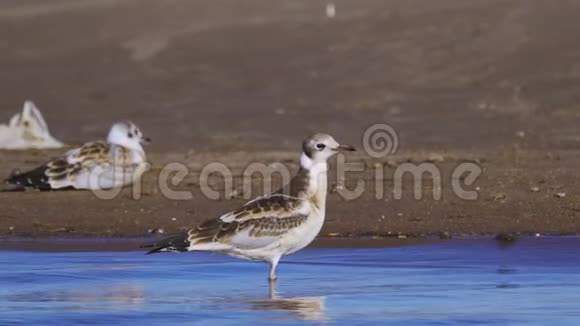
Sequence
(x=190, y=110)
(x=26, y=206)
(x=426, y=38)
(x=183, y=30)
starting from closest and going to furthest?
(x=26, y=206)
(x=190, y=110)
(x=426, y=38)
(x=183, y=30)

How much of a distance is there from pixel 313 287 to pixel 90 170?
17.3 ft

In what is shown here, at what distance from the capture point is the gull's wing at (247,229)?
10.7 m

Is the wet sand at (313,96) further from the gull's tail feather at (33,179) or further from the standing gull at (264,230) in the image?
the standing gull at (264,230)

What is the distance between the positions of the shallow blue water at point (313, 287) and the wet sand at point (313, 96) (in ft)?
3.81

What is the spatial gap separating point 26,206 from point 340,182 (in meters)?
2.66

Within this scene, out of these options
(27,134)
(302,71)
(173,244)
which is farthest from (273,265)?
(302,71)

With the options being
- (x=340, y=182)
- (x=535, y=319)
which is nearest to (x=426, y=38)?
(x=340, y=182)

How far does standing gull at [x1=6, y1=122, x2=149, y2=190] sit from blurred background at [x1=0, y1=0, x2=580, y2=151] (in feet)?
7.13

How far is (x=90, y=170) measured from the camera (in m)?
15.3

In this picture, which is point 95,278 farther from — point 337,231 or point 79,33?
point 79,33

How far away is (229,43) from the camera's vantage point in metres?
23.0

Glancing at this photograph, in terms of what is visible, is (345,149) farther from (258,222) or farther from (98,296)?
(98,296)

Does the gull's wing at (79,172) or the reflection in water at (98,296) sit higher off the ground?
the gull's wing at (79,172)

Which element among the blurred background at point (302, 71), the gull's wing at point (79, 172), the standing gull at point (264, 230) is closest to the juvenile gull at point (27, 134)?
the blurred background at point (302, 71)
